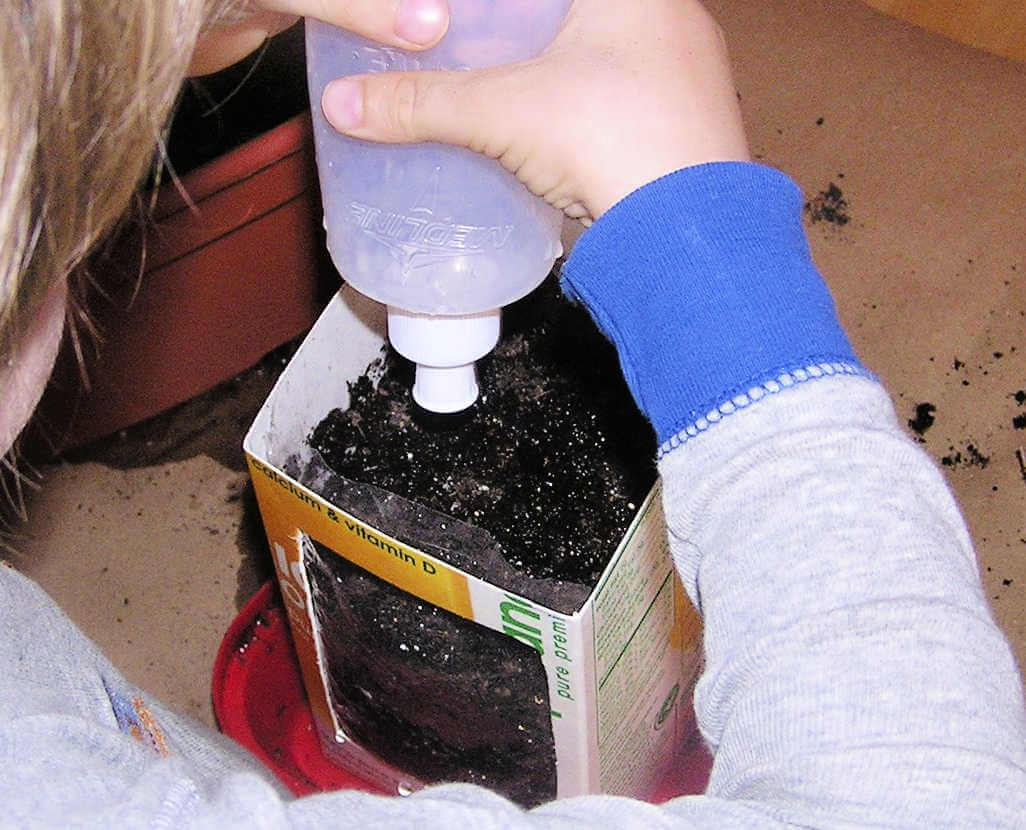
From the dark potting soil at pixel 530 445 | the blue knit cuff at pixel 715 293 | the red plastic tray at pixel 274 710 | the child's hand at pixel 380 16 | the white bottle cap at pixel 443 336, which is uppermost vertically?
the child's hand at pixel 380 16

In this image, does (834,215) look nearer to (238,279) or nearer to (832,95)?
(832,95)

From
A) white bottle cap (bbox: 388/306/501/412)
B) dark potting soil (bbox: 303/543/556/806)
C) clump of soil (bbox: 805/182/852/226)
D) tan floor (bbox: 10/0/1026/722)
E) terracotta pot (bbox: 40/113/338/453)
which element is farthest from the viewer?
clump of soil (bbox: 805/182/852/226)

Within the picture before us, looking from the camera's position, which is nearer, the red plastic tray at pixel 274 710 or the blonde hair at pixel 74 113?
the blonde hair at pixel 74 113

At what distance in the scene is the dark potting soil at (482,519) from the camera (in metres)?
0.74

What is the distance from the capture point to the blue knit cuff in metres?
0.46

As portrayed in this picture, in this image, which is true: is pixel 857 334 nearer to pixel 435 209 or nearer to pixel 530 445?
pixel 530 445

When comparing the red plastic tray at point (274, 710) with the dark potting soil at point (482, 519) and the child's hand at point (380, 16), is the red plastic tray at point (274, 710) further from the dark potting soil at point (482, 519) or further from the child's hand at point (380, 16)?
the child's hand at point (380, 16)

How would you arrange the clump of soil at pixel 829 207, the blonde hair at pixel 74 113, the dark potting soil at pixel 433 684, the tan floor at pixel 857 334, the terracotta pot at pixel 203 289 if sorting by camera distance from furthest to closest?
the clump of soil at pixel 829 207
the tan floor at pixel 857 334
the terracotta pot at pixel 203 289
the dark potting soil at pixel 433 684
the blonde hair at pixel 74 113

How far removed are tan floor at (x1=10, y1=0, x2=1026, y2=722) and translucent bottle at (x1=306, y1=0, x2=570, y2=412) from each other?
56 centimetres

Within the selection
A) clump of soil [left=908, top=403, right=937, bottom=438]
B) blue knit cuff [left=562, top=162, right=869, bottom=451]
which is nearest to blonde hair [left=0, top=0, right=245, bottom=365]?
blue knit cuff [left=562, top=162, right=869, bottom=451]

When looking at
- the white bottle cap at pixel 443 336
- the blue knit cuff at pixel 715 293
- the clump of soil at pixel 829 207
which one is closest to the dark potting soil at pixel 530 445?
the white bottle cap at pixel 443 336

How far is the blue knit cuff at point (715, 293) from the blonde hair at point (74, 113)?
18 cm

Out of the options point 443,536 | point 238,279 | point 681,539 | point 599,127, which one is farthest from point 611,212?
point 238,279

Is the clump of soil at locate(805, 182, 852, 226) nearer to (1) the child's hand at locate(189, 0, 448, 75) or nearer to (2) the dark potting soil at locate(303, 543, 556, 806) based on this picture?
(2) the dark potting soil at locate(303, 543, 556, 806)
